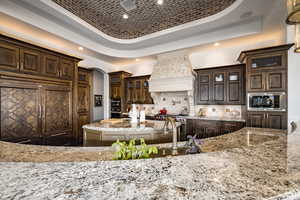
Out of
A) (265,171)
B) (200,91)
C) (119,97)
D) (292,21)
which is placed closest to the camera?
(265,171)

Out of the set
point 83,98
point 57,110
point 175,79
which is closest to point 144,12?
point 175,79

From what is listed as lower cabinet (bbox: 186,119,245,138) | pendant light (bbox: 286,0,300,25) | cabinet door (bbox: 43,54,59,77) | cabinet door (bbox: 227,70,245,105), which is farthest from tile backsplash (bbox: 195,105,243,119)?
cabinet door (bbox: 43,54,59,77)

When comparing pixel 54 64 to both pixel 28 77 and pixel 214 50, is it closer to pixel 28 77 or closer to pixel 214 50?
pixel 28 77

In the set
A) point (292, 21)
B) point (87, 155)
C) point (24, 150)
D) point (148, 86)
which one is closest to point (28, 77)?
point (24, 150)

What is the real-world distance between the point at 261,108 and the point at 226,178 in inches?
126

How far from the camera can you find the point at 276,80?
2793 mm

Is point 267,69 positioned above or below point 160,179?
above

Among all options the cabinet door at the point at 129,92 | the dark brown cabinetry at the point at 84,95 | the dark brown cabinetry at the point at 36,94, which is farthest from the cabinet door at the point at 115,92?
the dark brown cabinetry at the point at 36,94

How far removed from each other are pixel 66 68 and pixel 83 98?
124 cm

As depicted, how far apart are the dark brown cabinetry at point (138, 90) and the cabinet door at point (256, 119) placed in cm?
295

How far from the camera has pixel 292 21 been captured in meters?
1.12

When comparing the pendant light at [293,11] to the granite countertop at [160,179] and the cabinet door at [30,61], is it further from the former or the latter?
the cabinet door at [30,61]

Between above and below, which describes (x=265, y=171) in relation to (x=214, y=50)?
below

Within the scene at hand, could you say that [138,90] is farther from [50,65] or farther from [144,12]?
[50,65]
